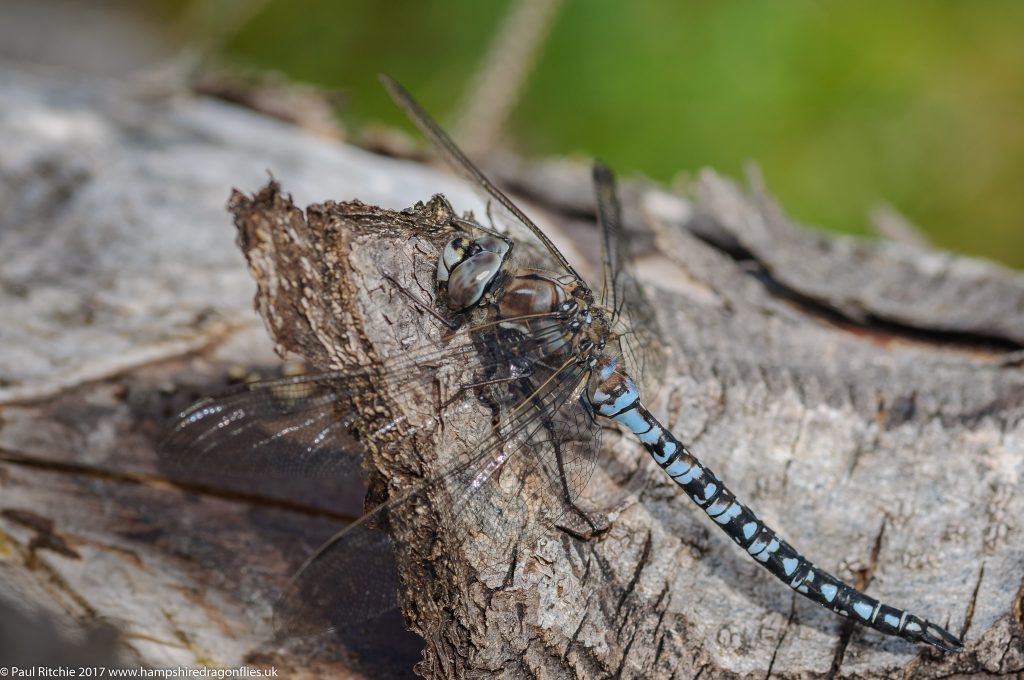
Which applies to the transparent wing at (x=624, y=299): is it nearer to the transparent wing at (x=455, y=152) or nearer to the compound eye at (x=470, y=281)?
the transparent wing at (x=455, y=152)

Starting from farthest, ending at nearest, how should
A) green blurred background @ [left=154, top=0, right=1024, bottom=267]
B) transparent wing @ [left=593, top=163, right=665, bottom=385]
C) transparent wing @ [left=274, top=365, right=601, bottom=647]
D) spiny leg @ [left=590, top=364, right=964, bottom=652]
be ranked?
green blurred background @ [left=154, top=0, right=1024, bottom=267]
transparent wing @ [left=593, top=163, right=665, bottom=385]
spiny leg @ [left=590, top=364, right=964, bottom=652]
transparent wing @ [left=274, top=365, right=601, bottom=647]

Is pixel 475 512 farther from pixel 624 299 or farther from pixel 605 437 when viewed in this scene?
pixel 624 299

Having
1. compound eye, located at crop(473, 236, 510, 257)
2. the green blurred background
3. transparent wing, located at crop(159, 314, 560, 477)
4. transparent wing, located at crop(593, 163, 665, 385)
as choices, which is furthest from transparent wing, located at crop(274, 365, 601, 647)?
the green blurred background

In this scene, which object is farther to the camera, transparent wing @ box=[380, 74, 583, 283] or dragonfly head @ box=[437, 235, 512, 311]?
transparent wing @ box=[380, 74, 583, 283]

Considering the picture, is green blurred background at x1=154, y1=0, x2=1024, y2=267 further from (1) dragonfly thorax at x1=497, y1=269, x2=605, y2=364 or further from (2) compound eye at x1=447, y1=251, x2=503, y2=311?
(2) compound eye at x1=447, y1=251, x2=503, y2=311

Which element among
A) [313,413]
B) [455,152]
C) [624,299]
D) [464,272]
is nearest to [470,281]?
[464,272]
